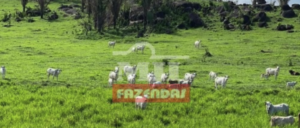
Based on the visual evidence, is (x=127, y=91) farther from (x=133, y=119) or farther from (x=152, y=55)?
(x=152, y=55)

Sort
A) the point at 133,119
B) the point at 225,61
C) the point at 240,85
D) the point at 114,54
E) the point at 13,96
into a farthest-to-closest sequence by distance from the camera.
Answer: the point at 114,54
the point at 225,61
the point at 240,85
the point at 13,96
the point at 133,119

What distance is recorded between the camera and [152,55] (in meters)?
38.2

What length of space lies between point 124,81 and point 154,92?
6.14m

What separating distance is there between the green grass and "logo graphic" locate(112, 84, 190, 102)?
46 cm

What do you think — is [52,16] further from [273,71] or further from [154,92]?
[154,92]

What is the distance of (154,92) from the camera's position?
1669cm

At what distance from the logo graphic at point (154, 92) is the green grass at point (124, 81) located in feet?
1.49

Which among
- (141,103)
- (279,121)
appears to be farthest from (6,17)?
(279,121)

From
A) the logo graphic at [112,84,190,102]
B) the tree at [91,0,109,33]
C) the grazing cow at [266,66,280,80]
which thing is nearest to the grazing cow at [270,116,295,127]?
the logo graphic at [112,84,190,102]

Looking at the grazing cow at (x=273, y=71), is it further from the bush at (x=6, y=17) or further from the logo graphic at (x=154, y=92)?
the bush at (x=6, y=17)

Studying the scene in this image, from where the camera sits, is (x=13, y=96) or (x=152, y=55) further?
(x=152, y=55)

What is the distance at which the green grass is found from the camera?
40.4ft

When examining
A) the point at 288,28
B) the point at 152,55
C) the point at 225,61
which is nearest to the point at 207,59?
the point at 225,61

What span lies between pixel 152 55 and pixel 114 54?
4270 mm
